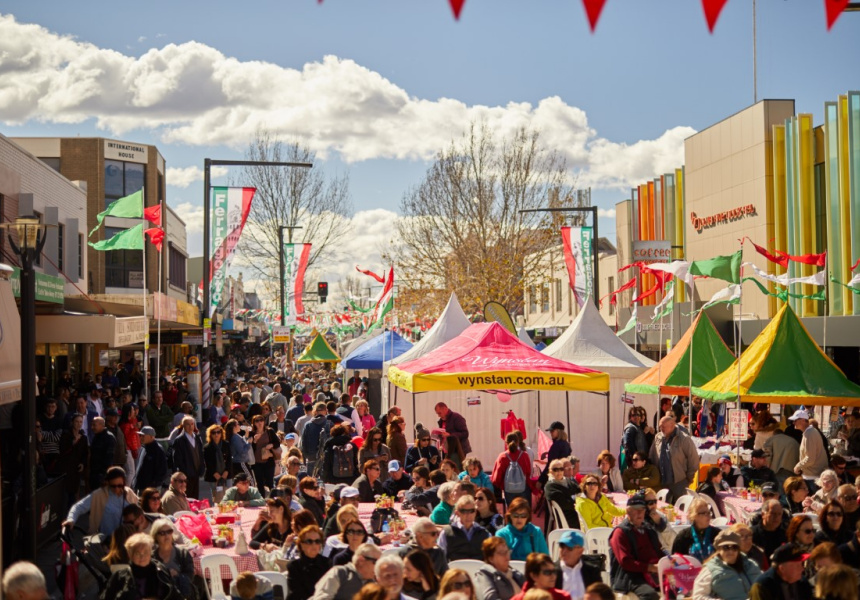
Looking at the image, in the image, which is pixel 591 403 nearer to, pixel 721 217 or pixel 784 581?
pixel 784 581

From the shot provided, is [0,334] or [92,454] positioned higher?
[0,334]

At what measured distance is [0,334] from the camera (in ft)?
42.5

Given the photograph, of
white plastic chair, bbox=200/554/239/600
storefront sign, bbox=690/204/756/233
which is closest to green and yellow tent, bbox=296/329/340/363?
storefront sign, bbox=690/204/756/233

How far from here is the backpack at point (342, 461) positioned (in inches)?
596

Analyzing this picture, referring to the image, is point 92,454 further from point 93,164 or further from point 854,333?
point 93,164

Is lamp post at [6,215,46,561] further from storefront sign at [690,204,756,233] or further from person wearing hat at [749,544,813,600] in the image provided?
storefront sign at [690,204,756,233]

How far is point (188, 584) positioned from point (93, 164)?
53.4 metres

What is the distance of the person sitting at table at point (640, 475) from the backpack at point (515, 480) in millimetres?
1685

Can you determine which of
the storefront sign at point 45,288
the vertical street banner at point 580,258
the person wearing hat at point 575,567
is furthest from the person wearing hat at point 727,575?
the vertical street banner at point 580,258

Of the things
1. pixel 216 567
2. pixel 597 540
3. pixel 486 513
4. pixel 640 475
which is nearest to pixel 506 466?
pixel 640 475

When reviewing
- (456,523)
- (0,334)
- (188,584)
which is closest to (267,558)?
(188,584)

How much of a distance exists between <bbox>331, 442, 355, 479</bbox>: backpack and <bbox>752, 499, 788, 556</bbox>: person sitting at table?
6.80 meters

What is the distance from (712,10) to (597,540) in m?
8.26

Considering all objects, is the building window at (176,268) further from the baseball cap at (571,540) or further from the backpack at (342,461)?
the baseball cap at (571,540)
